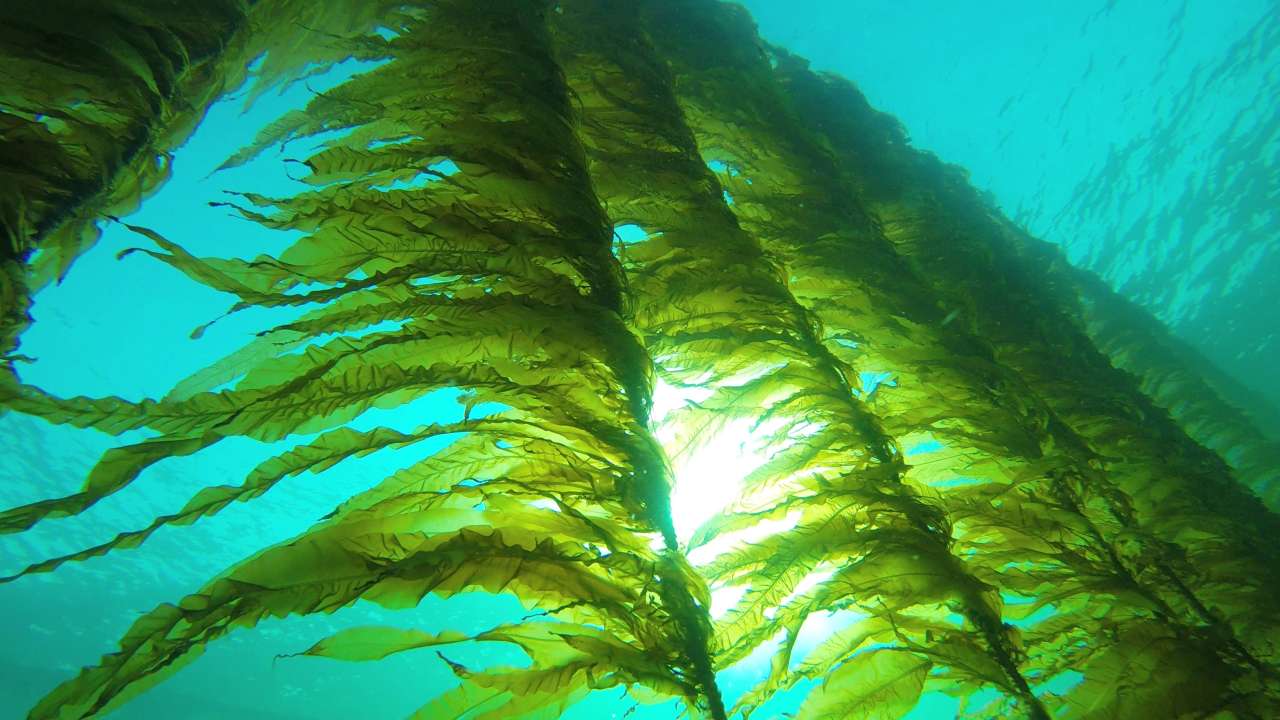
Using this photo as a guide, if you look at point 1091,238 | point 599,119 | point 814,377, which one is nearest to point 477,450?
point 814,377

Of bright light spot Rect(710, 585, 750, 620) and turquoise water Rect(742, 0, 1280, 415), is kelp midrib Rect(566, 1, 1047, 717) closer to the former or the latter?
bright light spot Rect(710, 585, 750, 620)

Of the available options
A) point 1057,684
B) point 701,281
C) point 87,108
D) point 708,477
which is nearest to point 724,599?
point 708,477

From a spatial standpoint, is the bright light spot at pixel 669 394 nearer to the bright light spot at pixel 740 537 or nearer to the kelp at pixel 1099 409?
the bright light spot at pixel 740 537

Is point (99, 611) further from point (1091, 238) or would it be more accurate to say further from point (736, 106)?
point (1091, 238)

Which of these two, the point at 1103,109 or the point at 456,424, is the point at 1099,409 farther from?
the point at 1103,109

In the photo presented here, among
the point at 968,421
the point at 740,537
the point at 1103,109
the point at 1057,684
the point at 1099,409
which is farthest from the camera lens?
the point at 1057,684

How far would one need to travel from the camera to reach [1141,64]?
54.8 feet

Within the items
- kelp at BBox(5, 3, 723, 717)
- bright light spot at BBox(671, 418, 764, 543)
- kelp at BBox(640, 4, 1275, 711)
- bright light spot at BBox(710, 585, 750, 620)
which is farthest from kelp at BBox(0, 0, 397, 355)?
kelp at BBox(640, 4, 1275, 711)

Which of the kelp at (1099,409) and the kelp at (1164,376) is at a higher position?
the kelp at (1164,376)

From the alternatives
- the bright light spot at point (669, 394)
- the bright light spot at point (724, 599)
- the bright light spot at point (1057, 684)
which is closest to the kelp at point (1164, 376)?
the bright light spot at point (1057, 684)

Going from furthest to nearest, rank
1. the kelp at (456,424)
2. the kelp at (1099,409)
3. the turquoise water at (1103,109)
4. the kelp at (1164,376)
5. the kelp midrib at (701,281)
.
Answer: the turquoise water at (1103,109) < the kelp at (1164,376) < the kelp at (1099,409) < the kelp midrib at (701,281) < the kelp at (456,424)

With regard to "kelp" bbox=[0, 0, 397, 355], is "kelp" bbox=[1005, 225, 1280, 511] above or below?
above

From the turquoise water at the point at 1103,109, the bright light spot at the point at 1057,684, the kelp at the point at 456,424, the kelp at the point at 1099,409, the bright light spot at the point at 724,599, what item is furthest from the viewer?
the turquoise water at the point at 1103,109

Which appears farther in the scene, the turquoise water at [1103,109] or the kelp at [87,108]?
the turquoise water at [1103,109]
